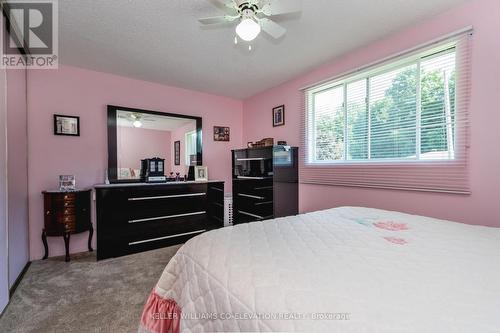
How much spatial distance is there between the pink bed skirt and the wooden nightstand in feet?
6.80

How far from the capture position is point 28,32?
2.05 meters

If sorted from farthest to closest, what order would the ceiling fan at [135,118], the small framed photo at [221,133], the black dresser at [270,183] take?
1. the small framed photo at [221,133]
2. the ceiling fan at [135,118]
3. the black dresser at [270,183]

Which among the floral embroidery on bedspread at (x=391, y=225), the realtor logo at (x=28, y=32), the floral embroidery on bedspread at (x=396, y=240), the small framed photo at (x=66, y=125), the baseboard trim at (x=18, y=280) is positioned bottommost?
the baseboard trim at (x=18, y=280)

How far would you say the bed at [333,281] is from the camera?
21.8 inches

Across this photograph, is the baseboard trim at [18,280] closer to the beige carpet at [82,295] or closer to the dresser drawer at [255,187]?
the beige carpet at [82,295]

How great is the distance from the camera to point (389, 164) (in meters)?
2.19

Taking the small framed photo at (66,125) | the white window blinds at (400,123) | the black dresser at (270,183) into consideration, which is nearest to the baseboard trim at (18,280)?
the small framed photo at (66,125)

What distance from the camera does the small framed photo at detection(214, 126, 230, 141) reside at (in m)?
3.97

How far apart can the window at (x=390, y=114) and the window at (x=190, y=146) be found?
6.25 feet

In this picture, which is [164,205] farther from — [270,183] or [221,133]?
[221,133]

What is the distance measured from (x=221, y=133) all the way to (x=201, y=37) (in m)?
1.98

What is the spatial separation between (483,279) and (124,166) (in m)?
3.46

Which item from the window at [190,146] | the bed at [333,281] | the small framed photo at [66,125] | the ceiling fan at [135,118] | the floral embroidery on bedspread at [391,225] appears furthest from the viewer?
the window at [190,146]

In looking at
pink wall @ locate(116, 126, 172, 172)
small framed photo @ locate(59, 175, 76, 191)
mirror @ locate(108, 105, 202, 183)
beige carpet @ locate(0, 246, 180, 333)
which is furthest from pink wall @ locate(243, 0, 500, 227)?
small framed photo @ locate(59, 175, 76, 191)
